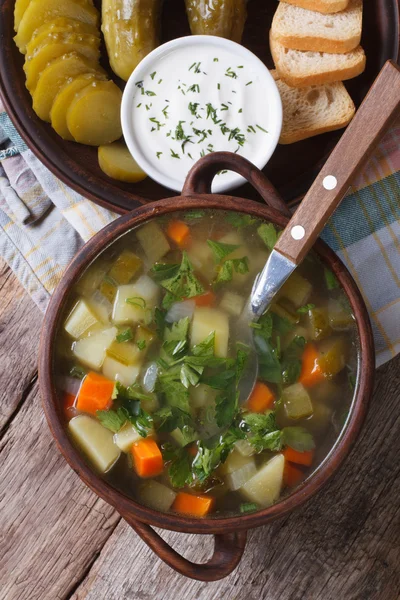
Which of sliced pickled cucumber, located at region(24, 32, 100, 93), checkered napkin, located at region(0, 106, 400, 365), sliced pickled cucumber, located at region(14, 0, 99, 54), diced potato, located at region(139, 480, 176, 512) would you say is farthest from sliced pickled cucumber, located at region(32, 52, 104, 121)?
diced potato, located at region(139, 480, 176, 512)

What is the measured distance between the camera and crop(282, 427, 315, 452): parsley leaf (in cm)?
191

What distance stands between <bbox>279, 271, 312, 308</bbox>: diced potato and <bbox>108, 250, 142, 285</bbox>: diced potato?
42 centimetres

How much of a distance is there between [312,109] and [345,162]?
0.66 m

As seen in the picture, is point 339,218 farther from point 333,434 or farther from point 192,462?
point 192,462

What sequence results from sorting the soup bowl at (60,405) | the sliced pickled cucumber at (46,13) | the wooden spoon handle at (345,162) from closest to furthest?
the wooden spoon handle at (345,162) → the soup bowl at (60,405) → the sliced pickled cucumber at (46,13)

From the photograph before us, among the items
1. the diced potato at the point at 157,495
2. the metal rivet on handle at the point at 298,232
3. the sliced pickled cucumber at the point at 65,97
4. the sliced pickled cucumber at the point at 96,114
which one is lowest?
the diced potato at the point at 157,495

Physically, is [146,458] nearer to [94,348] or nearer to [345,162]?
[94,348]

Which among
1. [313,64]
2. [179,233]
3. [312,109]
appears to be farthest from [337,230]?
[179,233]

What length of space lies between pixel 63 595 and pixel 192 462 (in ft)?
2.81

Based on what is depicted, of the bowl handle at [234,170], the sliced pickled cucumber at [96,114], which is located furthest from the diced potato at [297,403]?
the sliced pickled cucumber at [96,114]

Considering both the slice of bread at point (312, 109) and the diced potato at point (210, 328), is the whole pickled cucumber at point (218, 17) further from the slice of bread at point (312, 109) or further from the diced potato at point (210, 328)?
the diced potato at point (210, 328)

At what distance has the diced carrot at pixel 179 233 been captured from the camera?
1893 mm

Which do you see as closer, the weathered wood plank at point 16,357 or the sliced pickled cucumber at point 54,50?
the sliced pickled cucumber at point 54,50

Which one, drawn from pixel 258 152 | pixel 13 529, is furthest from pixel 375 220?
pixel 13 529
